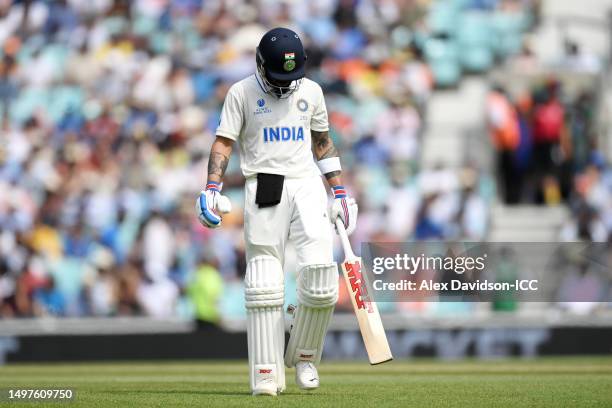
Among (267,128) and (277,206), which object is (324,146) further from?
(277,206)

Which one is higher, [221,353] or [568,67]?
[568,67]

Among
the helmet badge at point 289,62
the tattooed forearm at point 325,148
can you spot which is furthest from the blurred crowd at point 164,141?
the helmet badge at point 289,62

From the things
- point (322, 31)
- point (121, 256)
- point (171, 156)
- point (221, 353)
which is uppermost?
point (322, 31)

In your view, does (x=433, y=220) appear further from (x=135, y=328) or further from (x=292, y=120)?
(x=292, y=120)

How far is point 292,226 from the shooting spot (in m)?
8.60

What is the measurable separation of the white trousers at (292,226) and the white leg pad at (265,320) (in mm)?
108

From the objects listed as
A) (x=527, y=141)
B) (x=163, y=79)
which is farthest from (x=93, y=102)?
(x=527, y=141)

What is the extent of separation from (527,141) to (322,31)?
3953 mm

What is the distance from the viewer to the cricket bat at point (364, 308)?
339 inches

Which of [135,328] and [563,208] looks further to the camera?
[563,208]

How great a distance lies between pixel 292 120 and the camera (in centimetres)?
869

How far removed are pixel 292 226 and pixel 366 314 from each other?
0.75 m

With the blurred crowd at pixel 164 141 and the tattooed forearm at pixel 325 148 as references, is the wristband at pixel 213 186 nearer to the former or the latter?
the tattooed forearm at pixel 325 148

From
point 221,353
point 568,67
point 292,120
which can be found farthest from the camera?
point 568,67
